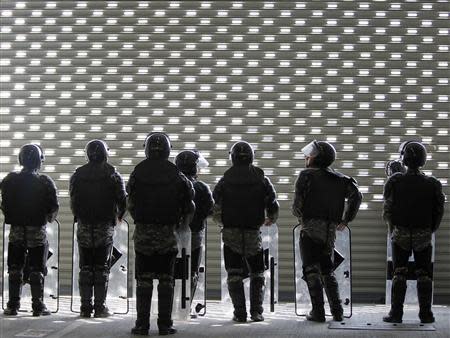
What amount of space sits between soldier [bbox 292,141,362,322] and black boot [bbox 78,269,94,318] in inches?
82.1

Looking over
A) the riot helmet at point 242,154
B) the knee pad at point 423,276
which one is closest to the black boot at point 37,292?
the riot helmet at point 242,154

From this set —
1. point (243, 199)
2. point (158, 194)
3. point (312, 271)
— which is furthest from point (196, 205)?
point (312, 271)

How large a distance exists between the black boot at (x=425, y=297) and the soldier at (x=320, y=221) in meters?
0.77

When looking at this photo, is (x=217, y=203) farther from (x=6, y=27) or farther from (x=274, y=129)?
(x=6, y=27)

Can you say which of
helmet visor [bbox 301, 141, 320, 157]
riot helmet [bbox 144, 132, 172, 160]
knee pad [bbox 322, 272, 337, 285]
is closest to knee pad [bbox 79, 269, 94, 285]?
riot helmet [bbox 144, 132, 172, 160]

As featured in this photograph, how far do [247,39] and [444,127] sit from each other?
252 centimetres

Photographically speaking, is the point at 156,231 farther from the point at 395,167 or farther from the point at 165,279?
the point at 395,167

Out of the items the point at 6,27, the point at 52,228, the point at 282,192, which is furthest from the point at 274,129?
the point at 6,27

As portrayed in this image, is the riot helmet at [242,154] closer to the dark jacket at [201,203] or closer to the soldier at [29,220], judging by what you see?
the dark jacket at [201,203]

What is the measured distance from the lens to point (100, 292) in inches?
351

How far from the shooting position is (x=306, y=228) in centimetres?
865

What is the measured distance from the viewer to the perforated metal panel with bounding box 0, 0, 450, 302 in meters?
10.5

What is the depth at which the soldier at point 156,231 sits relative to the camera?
26.2ft

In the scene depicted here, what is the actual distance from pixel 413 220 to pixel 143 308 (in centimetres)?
266
